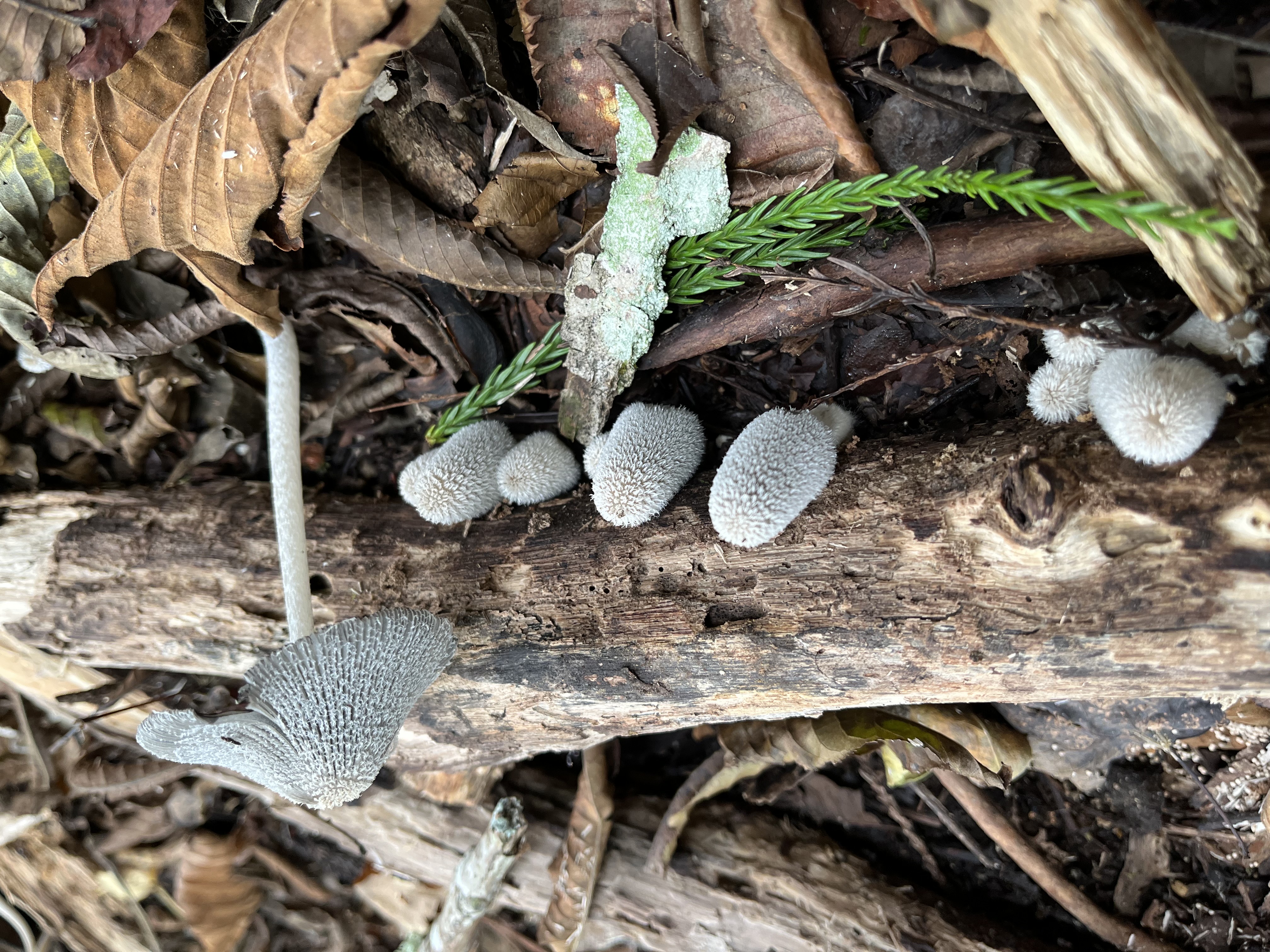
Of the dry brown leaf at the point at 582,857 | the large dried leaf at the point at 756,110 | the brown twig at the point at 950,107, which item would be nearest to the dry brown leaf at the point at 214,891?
the dry brown leaf at the point at 582,857

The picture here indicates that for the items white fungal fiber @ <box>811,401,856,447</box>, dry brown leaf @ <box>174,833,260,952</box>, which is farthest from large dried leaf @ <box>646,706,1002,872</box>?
dry brown leaf @ <box>174,833,260,952</box>

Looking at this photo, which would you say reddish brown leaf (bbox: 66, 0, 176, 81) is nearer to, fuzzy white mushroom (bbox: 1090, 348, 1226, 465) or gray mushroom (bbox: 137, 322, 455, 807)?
gray mushroom (bbox: 137, 322, 455, 807)

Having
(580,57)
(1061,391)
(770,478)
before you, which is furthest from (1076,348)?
(580,57)

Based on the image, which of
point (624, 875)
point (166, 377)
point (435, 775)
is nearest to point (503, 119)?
point (166, 377)

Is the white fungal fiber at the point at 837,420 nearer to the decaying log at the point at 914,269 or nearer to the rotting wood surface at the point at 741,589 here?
the rotting wood surface at the point at 741,589

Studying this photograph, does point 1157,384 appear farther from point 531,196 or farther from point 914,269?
point 531,196

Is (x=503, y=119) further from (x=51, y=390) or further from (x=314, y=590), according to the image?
(x=51, y=390)
